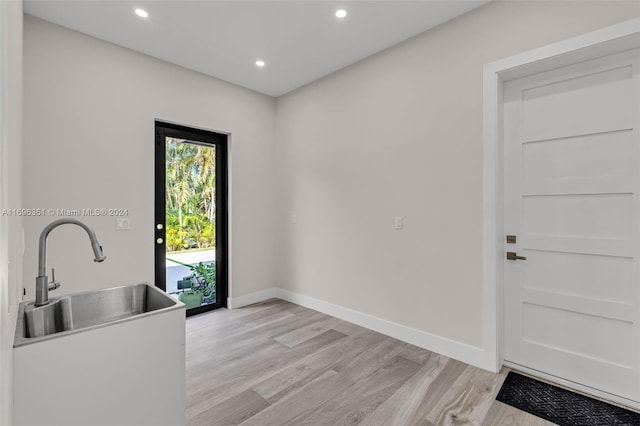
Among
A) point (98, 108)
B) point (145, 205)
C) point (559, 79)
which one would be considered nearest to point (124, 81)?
point (98, 108)

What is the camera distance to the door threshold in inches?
77.1

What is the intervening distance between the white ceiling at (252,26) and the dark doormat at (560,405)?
2869 mm

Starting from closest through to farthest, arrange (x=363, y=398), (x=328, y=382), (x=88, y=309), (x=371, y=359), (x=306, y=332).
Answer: (x=88, y=309)
(x=363, y=398)
(x=328, y=382)
(x=371, y=359)
(x=306, y=332)

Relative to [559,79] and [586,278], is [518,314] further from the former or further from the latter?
[559,79]

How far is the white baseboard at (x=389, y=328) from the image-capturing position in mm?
2439

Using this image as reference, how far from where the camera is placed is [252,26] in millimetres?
2635

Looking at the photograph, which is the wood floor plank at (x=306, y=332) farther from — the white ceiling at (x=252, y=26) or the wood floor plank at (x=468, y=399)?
the white ceiling at (x=252, y=26)

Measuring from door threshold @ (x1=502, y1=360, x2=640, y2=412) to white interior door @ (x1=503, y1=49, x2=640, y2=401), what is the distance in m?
0.03

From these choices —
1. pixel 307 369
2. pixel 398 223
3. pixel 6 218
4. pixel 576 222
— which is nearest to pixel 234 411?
pixel 307 369

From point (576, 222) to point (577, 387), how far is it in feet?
3.77

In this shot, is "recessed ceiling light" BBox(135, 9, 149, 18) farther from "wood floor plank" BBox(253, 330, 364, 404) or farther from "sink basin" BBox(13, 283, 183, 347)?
"wood floor plank" BBox(253, 330, 364, 404)

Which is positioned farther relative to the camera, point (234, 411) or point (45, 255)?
point (234, 411)

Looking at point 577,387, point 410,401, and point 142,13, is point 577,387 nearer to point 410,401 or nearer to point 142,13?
point 410,401

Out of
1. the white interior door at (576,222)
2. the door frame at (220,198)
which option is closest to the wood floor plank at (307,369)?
the white interior door at (576,222)
